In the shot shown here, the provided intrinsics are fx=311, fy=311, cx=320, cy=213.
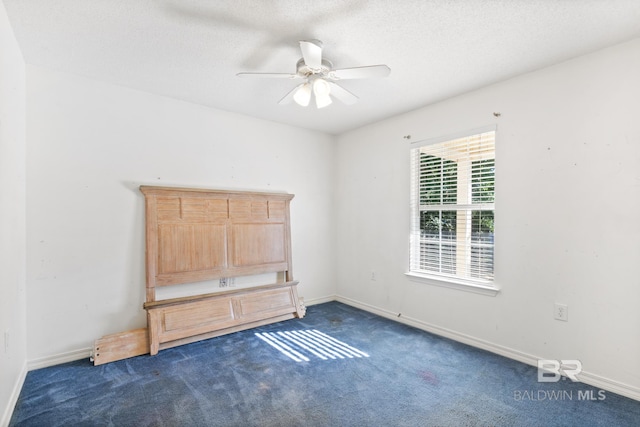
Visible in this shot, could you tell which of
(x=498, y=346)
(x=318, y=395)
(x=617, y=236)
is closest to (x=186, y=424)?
(x=318, y=395)

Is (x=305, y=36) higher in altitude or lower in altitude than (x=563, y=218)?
higher

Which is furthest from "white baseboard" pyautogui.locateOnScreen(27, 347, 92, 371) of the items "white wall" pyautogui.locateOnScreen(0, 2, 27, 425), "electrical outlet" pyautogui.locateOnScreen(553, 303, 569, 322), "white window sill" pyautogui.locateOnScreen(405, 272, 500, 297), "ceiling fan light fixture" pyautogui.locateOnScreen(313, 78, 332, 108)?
"electrical outlet" pyautogui.locateOnScreen(553, 303, 569, 322)

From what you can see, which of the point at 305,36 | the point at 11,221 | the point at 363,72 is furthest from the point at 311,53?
the point at 11,221

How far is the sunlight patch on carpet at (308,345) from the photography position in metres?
2.82

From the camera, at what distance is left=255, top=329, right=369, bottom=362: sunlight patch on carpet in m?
2.82

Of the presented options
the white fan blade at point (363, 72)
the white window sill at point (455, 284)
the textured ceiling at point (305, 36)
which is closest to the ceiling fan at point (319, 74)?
the white fan blade at point (363, 72)

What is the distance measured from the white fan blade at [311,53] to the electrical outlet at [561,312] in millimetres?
2625

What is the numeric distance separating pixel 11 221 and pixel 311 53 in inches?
90.4

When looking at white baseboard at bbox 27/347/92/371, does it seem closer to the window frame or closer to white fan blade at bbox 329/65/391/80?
white fan blade at bbox 329/65/391/80

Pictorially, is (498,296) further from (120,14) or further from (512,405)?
(120,14)

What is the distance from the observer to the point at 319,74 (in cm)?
231

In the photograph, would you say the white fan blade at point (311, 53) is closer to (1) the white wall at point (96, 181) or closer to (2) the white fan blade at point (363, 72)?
(2) the white fan blade at point (363, 72)

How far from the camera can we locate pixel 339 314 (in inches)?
156

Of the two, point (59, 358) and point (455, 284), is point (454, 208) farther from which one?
point (59, 358)
